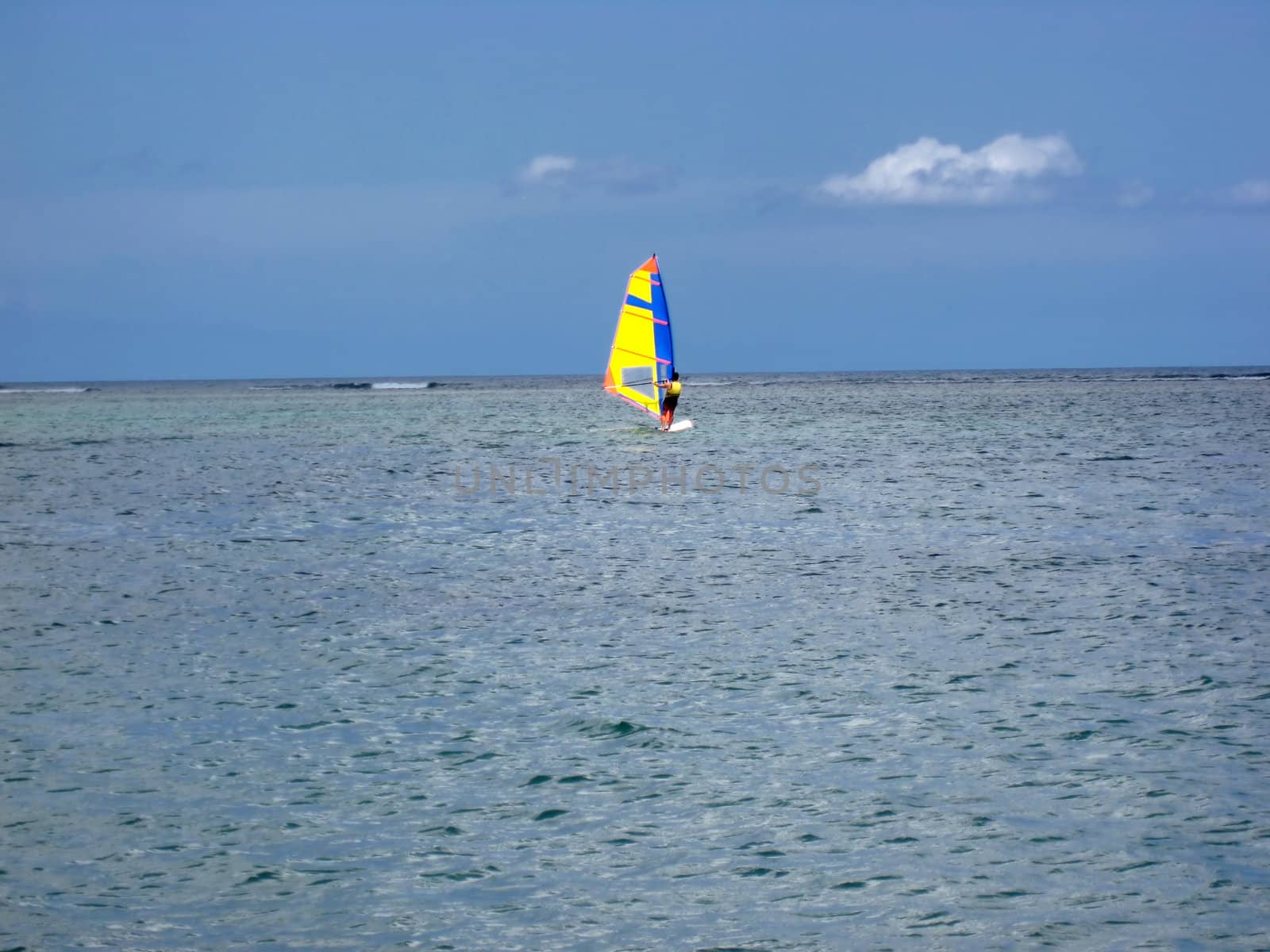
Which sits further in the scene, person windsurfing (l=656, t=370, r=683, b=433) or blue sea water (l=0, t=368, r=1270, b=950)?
person windsurfing (l=656, t=370, r=683, b=433)

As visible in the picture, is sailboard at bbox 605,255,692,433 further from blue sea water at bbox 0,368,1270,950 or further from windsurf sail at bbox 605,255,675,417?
blue sea water at bbox 0,368,1270,950

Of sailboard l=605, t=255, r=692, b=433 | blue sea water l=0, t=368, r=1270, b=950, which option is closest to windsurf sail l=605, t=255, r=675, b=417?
sailboard l=605, t=255, r=692, b=433

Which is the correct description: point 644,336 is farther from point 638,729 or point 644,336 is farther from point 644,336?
point 638,729

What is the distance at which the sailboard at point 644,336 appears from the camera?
5350 centimetres

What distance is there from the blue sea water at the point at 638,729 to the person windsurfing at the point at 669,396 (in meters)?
22.6

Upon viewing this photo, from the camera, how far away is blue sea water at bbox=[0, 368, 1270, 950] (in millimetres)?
9445

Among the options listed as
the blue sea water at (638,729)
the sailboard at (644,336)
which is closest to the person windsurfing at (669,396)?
the sailboard at (644,336)

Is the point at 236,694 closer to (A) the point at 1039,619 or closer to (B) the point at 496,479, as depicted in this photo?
(A) the point at 1039,619

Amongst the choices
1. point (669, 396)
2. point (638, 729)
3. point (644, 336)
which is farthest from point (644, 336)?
point (638, 729)

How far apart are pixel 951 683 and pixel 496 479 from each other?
29233 millimetres

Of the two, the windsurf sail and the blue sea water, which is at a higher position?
the windsurf sail

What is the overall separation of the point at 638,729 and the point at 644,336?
136 feet

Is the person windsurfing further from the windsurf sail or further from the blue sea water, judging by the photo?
the blue sea water

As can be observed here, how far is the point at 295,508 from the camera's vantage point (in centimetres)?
3556
